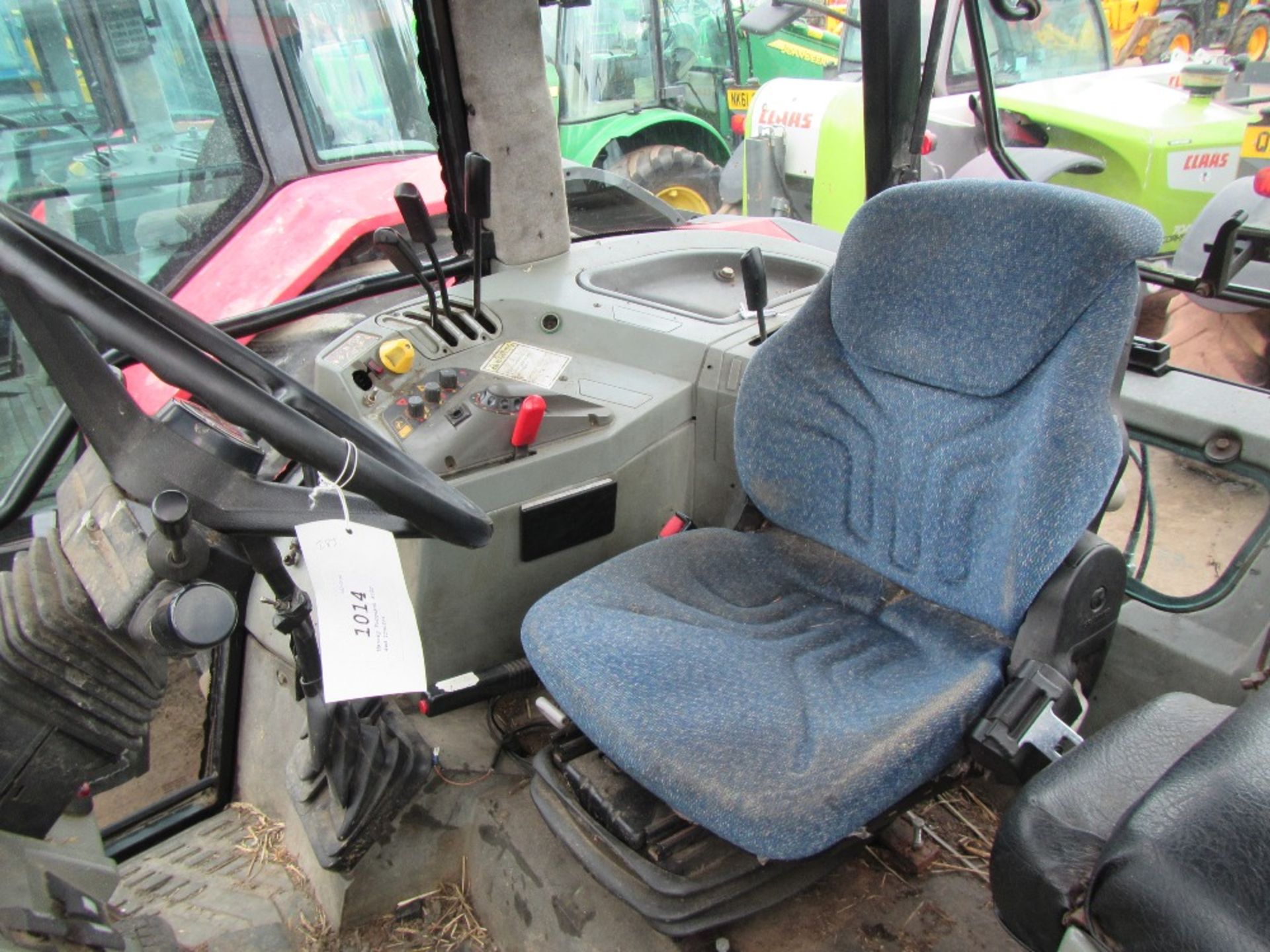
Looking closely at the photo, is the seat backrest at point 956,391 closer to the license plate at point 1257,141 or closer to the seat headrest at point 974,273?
the seat headrest at point 974,273

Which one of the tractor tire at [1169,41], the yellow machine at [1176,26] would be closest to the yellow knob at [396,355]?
the yellow machine at [1176,26]

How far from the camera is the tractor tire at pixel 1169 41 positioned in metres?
5.20

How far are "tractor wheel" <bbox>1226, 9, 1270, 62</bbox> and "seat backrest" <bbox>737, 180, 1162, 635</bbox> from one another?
3948 millimetres

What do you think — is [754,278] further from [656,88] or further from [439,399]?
[656,88]

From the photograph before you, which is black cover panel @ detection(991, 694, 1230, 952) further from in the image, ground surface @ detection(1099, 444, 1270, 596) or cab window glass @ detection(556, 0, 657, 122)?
cab window glass @ detection(556, 0, 657, 122)

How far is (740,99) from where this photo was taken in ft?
17.9

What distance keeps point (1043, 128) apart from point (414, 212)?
2.89 metres

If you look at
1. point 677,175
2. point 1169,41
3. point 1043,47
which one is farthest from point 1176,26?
point 677,175

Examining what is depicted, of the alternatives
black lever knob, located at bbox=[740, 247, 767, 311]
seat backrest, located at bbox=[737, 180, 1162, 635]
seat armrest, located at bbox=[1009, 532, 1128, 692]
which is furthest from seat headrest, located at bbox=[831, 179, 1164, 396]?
seat armrest, located at bbox=[1009, 532, 1128, 692]

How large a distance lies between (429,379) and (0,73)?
1.24 m

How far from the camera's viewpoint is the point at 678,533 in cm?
165

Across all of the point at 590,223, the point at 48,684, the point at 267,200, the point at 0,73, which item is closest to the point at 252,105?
the point at 267,200

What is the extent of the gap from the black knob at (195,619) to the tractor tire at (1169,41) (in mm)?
5850

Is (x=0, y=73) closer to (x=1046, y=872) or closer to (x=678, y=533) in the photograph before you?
(x=678, y=533)
